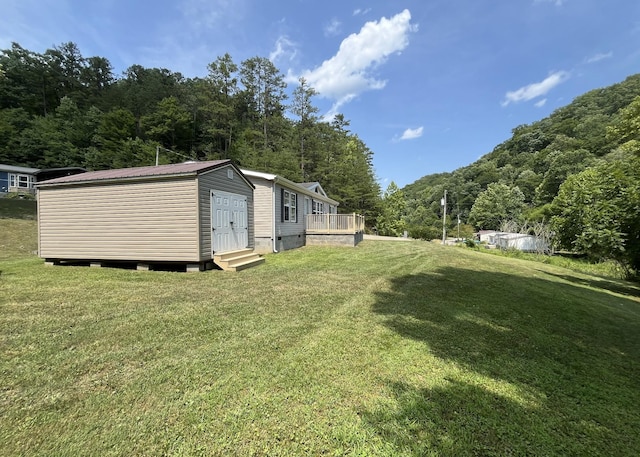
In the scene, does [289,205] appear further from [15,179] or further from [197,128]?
[15,179]

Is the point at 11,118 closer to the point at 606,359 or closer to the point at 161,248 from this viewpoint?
the point at 161,248

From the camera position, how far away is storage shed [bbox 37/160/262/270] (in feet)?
24.6

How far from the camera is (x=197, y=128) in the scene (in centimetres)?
3369

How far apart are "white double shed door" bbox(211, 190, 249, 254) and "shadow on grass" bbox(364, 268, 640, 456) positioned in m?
5.27

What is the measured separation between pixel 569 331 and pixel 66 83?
54.7 meters

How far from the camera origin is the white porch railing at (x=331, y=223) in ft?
47.8

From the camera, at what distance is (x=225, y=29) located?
1340cm

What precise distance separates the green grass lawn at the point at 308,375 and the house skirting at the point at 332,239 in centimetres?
906

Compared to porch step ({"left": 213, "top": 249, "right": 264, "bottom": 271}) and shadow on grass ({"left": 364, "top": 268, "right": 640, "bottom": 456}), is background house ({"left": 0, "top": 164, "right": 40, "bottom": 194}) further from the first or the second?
shadow on grass ({"left": 364, "top": 268, "right": 640, "bottom": 456})

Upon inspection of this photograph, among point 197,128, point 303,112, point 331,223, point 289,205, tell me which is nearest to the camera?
point 289,205

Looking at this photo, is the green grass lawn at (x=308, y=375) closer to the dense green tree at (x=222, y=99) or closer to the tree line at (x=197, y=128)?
the tree line at (x=197, y=128)

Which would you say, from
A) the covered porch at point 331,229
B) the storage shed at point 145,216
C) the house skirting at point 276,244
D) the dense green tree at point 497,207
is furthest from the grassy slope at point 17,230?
the dense green tree at point 497,207

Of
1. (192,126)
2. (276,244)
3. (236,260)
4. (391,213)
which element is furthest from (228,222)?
(391,213)

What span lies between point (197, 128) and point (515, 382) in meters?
38.2
